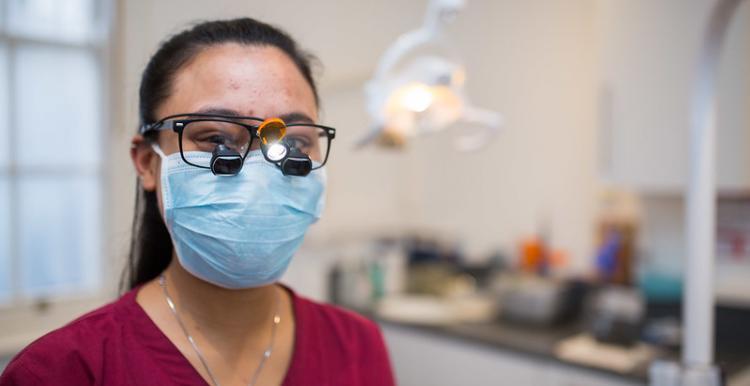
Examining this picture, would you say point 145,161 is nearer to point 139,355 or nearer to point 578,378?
point 139,355

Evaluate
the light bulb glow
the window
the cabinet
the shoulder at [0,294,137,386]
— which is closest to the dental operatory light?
the light bulb glow

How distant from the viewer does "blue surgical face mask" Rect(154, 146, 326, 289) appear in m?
0.91

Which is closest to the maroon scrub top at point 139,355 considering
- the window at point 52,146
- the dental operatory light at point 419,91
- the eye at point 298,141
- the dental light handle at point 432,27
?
the eye at point 298,141

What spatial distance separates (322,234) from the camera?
265 centimetres

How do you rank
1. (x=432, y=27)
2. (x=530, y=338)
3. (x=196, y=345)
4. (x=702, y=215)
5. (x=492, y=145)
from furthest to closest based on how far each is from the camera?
(x=492, y=145) < (x=530, y=338) < (x=432, y=27) < (x=702, y=215) < (x=196, y=345)

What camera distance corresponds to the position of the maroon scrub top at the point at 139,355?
851mm

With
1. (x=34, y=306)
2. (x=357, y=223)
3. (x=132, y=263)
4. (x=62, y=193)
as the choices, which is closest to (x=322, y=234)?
(x=357, y=223)

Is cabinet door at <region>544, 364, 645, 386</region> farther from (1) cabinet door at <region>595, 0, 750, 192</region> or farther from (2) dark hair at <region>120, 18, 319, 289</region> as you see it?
(2) dark hair at <region>120, 18, 319, 289</region>

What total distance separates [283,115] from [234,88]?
0.08 m

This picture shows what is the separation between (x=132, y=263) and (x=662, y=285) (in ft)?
6.49

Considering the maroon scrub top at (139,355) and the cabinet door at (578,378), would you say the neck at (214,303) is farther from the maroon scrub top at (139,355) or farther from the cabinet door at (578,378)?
the cabinet door at (578,378)

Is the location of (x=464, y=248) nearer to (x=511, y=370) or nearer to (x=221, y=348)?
(x=511, y=370)

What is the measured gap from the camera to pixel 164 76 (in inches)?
38.3

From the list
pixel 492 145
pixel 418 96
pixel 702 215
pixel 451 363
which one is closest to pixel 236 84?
pixel 418 96
